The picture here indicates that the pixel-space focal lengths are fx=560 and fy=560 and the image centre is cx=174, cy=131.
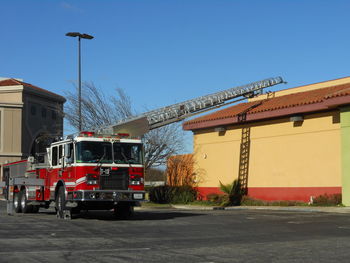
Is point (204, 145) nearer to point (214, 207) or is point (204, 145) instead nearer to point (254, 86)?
point (214, 207)

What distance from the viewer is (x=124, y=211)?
2069 cm

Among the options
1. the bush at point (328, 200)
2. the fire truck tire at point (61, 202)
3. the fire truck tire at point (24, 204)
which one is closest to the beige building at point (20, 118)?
the fire truck tire at point (24, 204)

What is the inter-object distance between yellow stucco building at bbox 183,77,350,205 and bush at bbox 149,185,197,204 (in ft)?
4.40

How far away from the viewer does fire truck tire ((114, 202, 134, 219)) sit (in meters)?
20.4

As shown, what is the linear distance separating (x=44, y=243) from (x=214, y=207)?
17.0m

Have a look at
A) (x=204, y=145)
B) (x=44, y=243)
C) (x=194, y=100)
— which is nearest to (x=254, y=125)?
(x=204, y=145)

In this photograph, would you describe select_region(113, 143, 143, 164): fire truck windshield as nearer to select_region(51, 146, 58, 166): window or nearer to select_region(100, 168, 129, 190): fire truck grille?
select_region(100, 168, 129, 190): fire truck grille

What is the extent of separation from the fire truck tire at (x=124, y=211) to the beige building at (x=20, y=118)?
3958cm

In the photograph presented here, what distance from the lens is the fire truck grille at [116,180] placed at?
740 inches

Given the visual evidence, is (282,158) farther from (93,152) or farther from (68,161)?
(68,161)

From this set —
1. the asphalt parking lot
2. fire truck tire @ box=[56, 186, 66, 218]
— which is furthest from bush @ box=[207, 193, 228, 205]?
fire truck tire @ box=[56, 186, 66, 218]

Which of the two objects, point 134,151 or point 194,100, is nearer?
point 134,151

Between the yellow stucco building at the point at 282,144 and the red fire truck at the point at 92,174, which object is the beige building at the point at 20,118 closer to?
the yellow stucco building at the point at 282,144

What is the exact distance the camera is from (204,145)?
112 ft
